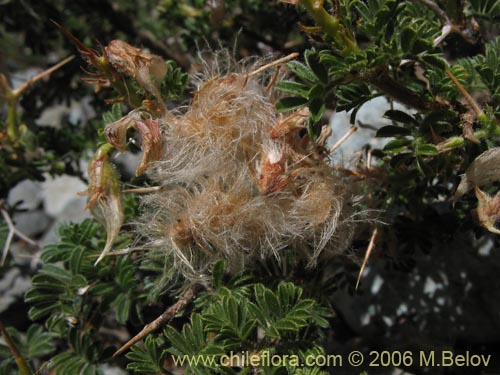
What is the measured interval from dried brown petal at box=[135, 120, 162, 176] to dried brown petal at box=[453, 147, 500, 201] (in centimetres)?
93

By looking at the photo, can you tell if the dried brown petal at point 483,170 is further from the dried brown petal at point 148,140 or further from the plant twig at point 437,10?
the dried brown petal at point 148,140

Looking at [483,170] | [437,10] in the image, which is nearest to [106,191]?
[483,170]

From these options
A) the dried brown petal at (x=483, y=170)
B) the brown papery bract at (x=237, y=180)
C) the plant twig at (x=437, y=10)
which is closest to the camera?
the dried brown petal at (x=483, y=170)

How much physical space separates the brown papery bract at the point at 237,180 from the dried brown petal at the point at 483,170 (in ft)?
1.21

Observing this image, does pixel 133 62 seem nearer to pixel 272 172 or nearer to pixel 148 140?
pixel 148 140

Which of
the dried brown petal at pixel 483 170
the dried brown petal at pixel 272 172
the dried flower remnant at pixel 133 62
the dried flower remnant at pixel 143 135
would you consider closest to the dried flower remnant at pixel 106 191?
the dried flower remnant at pixel 143 135

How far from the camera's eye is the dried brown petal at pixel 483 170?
59.0 inches

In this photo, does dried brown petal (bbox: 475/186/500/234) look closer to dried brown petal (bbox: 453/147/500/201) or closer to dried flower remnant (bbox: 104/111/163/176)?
dried brown petal (bbox: 453/147/500/201)

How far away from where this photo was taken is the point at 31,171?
2432 millimetres

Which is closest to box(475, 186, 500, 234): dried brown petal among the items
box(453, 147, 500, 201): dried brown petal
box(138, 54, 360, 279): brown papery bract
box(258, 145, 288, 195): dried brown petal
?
box(453, 147, 500, 201): dried brown petal

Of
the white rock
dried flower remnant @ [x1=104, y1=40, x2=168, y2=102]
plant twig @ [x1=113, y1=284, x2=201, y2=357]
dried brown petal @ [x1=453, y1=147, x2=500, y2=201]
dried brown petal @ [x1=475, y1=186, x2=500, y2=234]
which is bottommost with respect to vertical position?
the white rock

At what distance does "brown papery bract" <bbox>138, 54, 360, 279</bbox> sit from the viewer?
1611 millimetres

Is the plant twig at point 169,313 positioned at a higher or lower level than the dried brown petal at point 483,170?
lower

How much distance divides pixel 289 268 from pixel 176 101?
73cm
